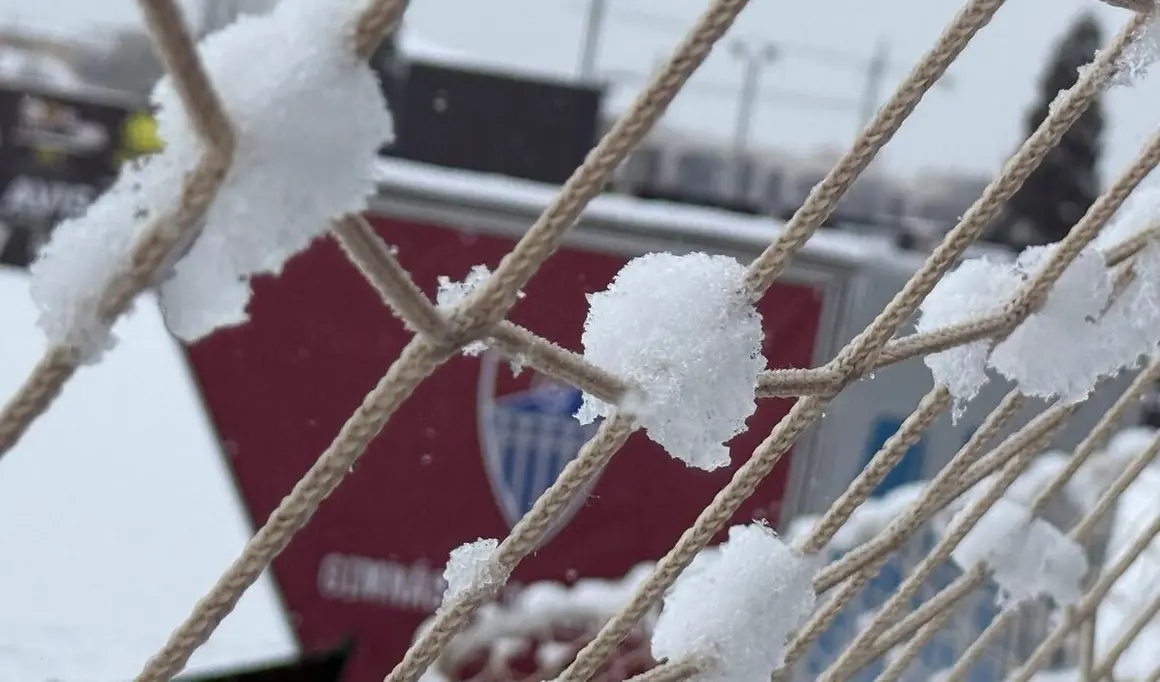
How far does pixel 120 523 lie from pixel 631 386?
1.93 meters

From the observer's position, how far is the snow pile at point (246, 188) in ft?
0.77

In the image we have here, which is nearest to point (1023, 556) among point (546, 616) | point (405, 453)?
point (546, 616)

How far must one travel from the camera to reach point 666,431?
0.33 meters

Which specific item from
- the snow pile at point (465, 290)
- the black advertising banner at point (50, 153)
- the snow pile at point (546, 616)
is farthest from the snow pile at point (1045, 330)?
the black advertising banner at point (50, 153)

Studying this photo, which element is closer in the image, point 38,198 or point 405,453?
point 405,453

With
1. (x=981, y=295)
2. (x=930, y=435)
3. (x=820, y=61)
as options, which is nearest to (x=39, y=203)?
(x=930, y=435)

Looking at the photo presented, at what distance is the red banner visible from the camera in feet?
6.46

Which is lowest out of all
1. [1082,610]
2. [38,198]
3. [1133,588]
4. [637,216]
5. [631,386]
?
[38,198]

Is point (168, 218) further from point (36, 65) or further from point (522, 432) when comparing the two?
point (36, 65)

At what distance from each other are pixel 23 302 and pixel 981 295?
102 inches

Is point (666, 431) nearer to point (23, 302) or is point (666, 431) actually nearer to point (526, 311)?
point (526, 311)

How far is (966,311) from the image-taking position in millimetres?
449

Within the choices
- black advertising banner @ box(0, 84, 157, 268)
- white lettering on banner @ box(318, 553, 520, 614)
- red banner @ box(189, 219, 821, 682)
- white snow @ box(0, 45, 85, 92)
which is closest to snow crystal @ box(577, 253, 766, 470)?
red banner @ box(189, 219, 821, 682)

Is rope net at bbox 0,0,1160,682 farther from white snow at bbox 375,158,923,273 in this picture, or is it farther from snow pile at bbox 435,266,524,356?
white snow at bbox 375,158,923,273
